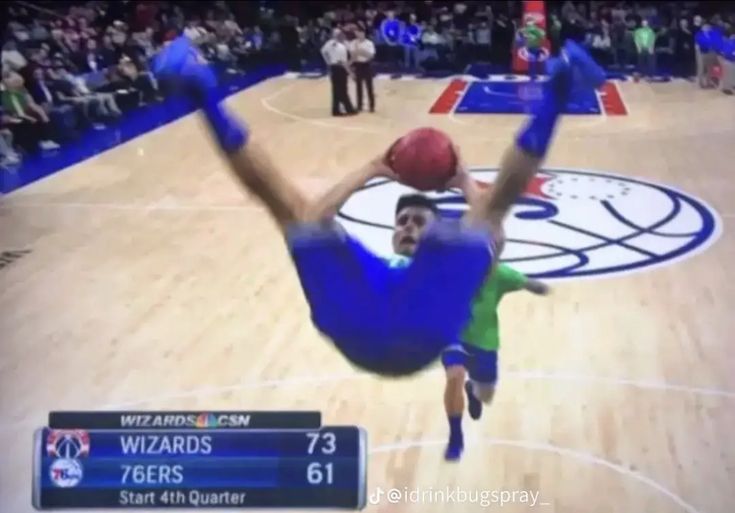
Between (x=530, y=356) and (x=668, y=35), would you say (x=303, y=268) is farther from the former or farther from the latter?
(x=668, y=35)

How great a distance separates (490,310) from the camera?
3646 mm

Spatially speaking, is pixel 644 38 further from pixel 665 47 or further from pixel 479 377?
pixel 479 377

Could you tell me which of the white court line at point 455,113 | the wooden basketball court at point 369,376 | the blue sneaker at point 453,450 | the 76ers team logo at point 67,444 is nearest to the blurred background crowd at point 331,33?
the wooden basketball court at point 369,376

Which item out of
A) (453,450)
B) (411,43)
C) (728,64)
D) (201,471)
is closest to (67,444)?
(201,471)

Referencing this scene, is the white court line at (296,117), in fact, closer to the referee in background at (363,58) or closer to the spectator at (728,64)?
the referee in background at (363,58)

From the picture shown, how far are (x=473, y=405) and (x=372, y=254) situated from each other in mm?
1124

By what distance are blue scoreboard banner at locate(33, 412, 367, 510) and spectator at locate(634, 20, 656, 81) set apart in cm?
229

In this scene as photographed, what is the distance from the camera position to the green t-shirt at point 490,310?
142 inches

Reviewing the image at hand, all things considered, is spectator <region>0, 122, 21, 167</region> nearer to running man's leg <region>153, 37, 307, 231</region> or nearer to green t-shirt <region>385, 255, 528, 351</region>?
green t-shirt <region>385, 255, 528, 351</region>

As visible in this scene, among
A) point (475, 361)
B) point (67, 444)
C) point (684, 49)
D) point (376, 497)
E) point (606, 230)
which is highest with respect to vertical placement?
point (684, 49)

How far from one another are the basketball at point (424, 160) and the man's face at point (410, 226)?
333 millimetres

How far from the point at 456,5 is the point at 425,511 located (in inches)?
82.3

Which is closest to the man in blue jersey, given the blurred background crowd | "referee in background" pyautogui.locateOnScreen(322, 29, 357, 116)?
the blurred background crowd

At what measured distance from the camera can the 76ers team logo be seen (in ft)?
10.5
